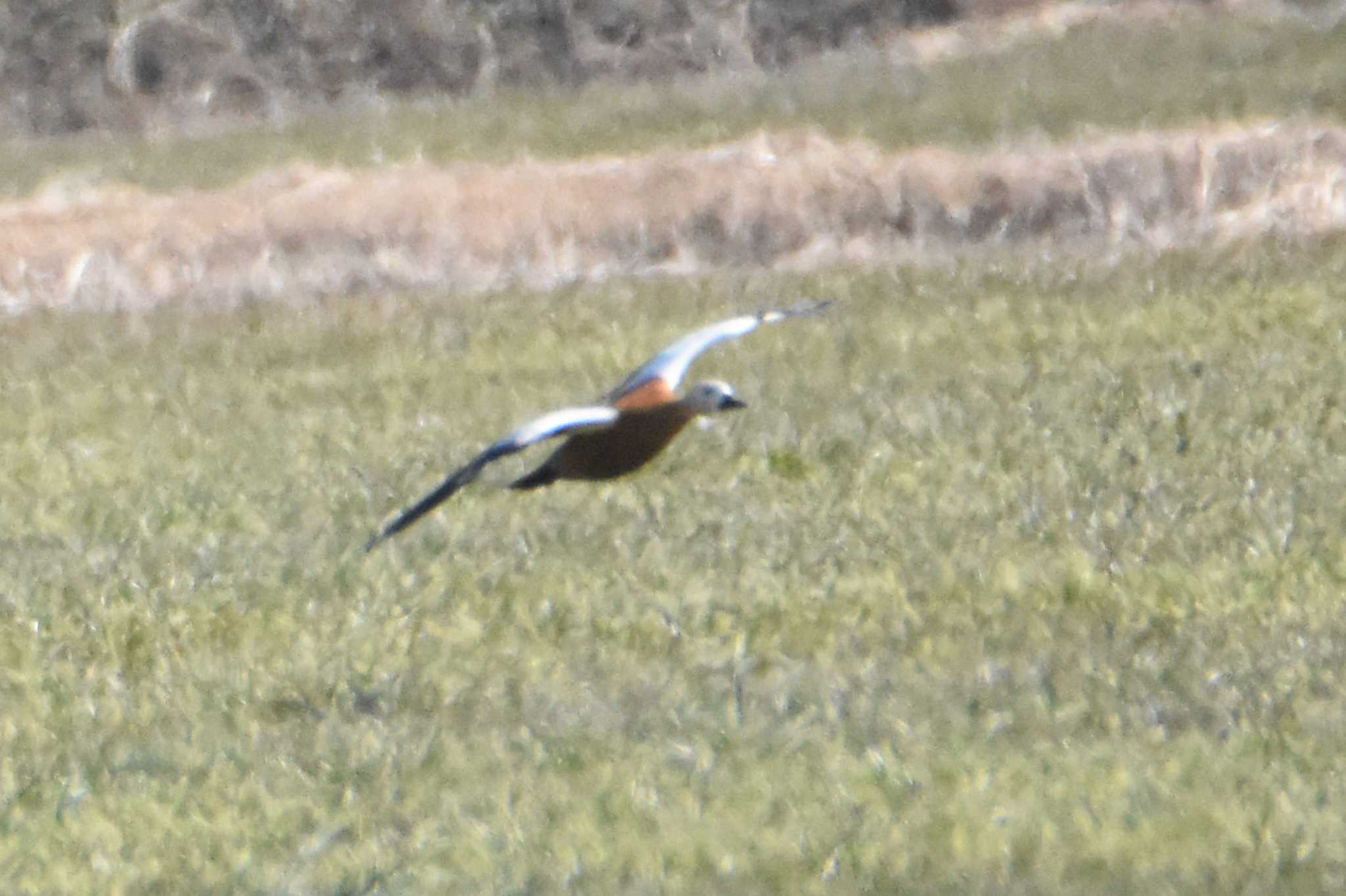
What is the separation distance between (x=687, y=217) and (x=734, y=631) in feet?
31.4

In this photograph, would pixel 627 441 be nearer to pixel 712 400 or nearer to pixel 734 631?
pixel 712 400

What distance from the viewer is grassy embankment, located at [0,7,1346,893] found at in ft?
18.3

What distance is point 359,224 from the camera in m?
17.0

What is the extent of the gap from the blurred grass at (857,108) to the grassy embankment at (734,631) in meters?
4.63

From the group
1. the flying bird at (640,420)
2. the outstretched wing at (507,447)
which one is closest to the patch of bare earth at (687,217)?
the flying bird at (640,420)

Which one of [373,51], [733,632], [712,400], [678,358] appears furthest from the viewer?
[373,51]

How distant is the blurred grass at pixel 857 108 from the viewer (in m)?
17.2

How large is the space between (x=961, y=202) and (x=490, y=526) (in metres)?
8.04

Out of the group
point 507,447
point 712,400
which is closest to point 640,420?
point 712,400

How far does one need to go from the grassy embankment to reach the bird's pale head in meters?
0.47

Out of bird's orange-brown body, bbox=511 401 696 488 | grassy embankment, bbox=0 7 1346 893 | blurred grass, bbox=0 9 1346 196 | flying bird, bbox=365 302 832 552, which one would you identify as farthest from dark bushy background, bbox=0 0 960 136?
bird's orange-brown body, bbox=511 401 696 488

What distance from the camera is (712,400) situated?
7.94 meters

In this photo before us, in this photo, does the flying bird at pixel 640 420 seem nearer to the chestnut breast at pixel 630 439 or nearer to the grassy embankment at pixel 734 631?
the chestnut breast at pixel 630 439

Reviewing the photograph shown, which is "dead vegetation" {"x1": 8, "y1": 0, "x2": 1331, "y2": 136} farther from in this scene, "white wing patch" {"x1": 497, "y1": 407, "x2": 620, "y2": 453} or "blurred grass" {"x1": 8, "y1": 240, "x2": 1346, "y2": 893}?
"white wing patch" {"x1": 497, "y1": 407, "x2": 620, "y2": 453}
